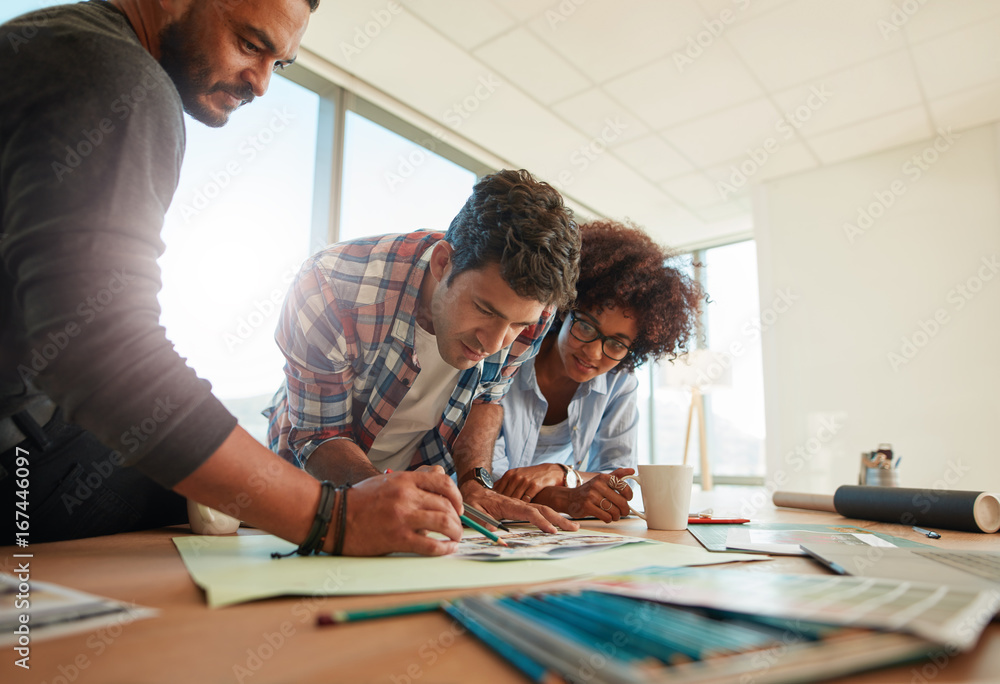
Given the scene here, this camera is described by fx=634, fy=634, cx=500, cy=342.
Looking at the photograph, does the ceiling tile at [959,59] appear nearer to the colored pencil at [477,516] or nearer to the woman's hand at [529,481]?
the woman's hand at [529,481]

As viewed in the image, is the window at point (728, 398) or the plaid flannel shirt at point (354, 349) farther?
the window at point (728, 398)

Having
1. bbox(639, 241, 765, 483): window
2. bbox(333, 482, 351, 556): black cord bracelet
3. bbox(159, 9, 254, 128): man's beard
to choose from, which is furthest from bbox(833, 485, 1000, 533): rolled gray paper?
bbox(639, 241, 765, 483): window

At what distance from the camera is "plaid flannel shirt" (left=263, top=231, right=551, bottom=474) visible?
1508 millimetres

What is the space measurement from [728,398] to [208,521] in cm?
605

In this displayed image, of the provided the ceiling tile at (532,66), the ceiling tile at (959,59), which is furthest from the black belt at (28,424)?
the ceiling tile at (959,59)

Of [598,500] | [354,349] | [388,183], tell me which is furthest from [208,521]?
[388,183]

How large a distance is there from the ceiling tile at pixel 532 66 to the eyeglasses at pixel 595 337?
2.19m

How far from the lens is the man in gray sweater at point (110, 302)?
0.66 metres

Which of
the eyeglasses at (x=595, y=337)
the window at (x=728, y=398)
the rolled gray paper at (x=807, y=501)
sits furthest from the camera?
the window at (x=728, y=398)

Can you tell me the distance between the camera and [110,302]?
26.7 inches

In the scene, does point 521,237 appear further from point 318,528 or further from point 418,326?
point 318,528

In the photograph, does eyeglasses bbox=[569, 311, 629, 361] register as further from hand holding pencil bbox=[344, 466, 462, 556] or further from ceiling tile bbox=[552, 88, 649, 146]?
ceiling tile bbox=[552, 88, 649, 146]

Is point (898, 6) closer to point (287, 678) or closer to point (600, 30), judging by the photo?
point (600, 30)

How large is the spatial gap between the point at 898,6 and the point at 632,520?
3.24 m
